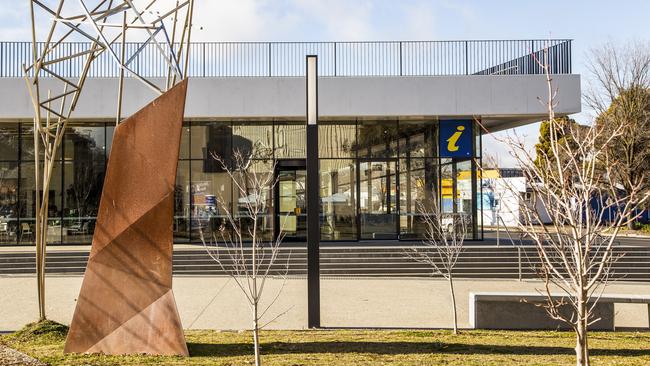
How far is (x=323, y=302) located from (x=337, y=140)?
11071mm

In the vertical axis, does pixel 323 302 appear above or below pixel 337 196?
below

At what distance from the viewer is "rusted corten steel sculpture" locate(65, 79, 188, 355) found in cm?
779

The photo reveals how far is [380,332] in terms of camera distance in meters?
9.60

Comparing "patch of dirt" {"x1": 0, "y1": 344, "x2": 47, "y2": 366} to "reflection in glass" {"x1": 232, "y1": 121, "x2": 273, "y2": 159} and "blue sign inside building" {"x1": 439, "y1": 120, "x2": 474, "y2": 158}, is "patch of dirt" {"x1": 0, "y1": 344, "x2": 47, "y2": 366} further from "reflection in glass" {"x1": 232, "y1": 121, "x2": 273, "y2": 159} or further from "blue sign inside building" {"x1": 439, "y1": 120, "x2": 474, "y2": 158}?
"blue sign inside building" {"x1": 439, "y1": 120, "x2": 474, "y2": 158}

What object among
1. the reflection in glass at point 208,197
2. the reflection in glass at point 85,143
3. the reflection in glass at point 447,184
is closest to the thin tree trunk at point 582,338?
the reflection in glass at point 447,184

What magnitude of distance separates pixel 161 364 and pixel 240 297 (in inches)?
245

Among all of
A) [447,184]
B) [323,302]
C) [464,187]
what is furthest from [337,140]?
[323,302]

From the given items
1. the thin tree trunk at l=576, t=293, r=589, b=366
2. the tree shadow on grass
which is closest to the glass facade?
the tree shadow on grass

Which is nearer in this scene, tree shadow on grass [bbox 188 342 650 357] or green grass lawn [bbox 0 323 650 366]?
green grass lawn [bbox 0 323 650 366]

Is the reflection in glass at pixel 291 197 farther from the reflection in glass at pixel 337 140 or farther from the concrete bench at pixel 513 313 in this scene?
the concrete bench at pixel 513 313

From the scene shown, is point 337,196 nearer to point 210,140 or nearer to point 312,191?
point 210,140

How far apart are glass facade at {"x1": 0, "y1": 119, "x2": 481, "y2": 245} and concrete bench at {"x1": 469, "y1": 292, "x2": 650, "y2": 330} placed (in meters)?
12.2

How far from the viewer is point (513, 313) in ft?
33.5

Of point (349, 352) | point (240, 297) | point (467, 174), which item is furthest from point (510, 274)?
point (349, 352)
